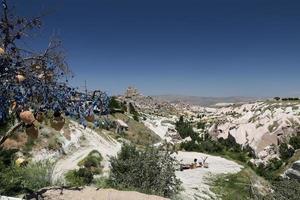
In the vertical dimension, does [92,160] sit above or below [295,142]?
above

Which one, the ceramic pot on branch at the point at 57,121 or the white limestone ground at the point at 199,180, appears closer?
the ceramic pot on branch at the point at 57,121

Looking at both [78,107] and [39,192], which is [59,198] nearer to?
[39,192]

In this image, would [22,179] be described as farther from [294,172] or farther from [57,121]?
[294,172]

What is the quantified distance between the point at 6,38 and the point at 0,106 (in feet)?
5.13

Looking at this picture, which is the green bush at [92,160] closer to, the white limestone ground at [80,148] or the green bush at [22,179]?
the white limestone ground at [80,148]

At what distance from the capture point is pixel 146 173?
592 inches

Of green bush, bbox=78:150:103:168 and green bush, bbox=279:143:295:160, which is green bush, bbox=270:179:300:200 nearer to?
green bush, bbox=78:150:103:168

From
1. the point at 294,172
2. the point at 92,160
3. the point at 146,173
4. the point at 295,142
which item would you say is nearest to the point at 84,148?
the point at 92,160

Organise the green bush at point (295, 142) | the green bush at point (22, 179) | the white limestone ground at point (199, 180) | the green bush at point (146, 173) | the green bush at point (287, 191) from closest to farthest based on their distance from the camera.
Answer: the green bush at point (22, 179)
the green bush at point (287, 191)
the green bush at point (146, 173)
the white limestone ground at point (199, 180)
the green bush at point (295, 142)

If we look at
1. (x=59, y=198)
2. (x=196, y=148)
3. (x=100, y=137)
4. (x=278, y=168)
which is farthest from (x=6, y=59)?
(x=196, y=148)

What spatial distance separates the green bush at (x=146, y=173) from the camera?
1468cm

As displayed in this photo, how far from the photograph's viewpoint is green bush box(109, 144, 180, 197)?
14.7 meters

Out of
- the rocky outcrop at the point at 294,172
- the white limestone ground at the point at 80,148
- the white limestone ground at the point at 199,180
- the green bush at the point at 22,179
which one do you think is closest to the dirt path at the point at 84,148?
the white limestone ground at the point at 80,148

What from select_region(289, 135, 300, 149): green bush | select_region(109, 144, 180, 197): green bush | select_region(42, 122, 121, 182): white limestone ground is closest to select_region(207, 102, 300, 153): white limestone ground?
select_region(289, 135, 300, 149): green bush
